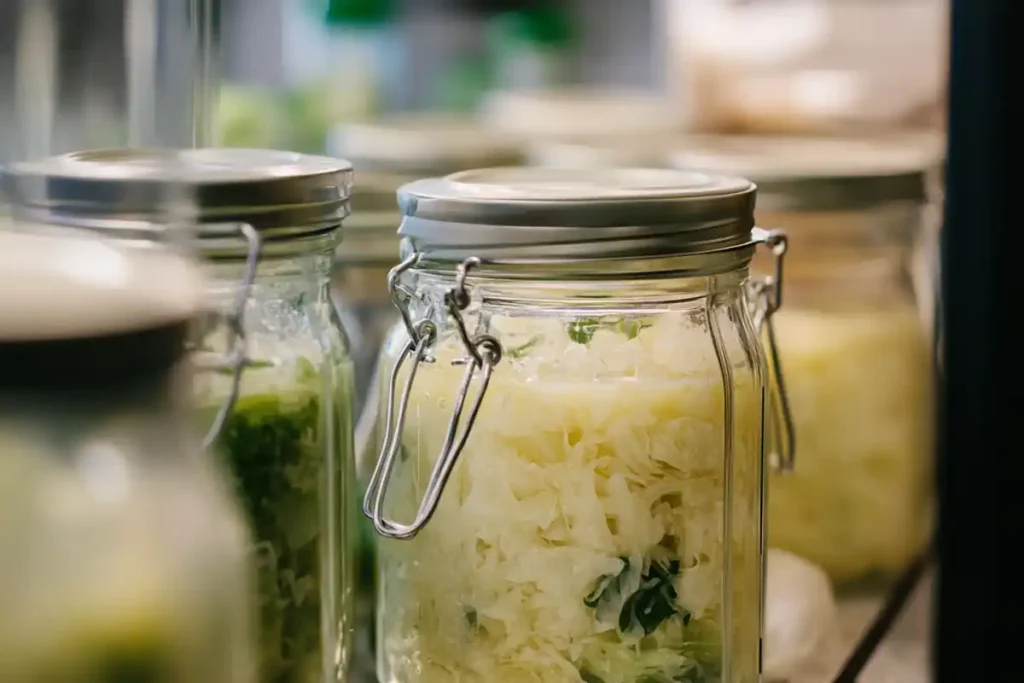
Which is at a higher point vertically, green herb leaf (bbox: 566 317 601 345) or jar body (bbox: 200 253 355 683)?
green herb leaf (bbox: 566 317 601 345)

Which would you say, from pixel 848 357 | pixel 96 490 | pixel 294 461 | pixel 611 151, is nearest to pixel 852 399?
pixel 848 357

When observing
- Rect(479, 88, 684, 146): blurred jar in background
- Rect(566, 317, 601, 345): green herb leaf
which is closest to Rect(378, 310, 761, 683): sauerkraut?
Rect(566, 317, 601, 345): green herb leaf

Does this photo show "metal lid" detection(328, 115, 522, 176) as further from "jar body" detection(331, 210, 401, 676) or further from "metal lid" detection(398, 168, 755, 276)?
"metal lid" detection(398, 168, 755, 276)

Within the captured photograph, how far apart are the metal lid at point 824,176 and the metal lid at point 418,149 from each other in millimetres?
113

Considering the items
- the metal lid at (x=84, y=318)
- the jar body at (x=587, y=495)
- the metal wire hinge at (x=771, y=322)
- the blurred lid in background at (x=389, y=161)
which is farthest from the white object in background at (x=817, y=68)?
the metal lid at (x=84, y=318)

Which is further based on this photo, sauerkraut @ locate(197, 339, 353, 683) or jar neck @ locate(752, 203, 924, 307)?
jar neck @ locate(752, 203, 924, 307)

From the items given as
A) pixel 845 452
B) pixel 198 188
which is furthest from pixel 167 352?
pixel 845 452

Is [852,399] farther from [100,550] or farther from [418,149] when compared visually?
[100,550]

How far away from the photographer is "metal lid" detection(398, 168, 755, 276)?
37cm

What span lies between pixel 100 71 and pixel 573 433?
198 millimetres

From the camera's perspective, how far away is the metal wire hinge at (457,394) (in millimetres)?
379

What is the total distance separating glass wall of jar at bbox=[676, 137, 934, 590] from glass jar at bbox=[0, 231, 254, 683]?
368mm

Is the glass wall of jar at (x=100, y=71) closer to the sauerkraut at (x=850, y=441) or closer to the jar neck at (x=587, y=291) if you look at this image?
the jar neck at (x=587, y=291)

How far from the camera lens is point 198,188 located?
37 cm
